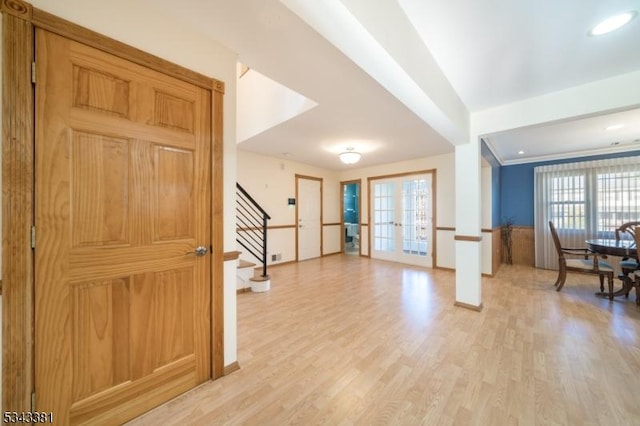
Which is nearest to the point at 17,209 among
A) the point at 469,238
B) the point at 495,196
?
the point at 469,238

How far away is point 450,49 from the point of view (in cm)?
180

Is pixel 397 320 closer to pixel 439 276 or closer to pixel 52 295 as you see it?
pixel 439 276

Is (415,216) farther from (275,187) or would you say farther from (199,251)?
(199,251)

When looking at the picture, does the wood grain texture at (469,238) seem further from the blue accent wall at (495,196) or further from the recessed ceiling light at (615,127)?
the recessed ceiling light at (615,127)

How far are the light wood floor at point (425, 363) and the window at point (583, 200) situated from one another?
5.81ft

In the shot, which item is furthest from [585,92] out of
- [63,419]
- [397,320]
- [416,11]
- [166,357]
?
[63,419]

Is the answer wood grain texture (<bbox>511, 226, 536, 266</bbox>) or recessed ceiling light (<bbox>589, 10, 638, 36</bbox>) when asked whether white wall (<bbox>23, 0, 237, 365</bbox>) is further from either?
wood grain texture (<bbox>511, 226, 536, 266</bbox>)

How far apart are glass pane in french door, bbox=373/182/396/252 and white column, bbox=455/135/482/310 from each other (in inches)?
104

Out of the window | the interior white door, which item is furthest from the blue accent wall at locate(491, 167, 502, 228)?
the interior white door

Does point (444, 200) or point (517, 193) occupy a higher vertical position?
point (517, 193)

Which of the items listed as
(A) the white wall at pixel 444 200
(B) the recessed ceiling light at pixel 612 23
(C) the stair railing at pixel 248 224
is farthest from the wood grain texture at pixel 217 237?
(A) the white wall at pixel 444 200

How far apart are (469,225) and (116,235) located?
339 cm

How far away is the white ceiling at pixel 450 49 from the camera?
1370mm

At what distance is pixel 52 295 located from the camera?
1.11 m
